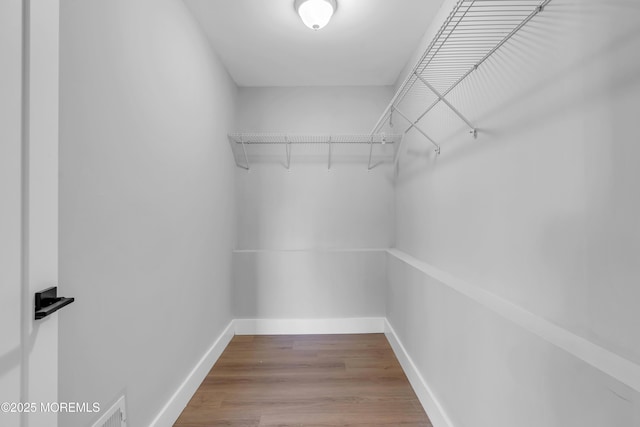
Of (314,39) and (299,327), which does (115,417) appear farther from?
(314,39)

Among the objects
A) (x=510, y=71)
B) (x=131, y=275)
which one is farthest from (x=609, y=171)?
(x=131, y=275)

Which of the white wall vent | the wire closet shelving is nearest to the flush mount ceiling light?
the wire closet shelving

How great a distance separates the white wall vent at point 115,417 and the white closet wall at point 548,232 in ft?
4.61

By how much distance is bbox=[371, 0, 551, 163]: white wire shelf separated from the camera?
102 centimetres

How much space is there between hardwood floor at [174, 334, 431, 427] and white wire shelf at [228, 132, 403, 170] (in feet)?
5.30

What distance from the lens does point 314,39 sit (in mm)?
2170

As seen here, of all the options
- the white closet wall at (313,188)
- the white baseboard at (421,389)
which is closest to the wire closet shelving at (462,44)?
the white closet wall at (313,188)

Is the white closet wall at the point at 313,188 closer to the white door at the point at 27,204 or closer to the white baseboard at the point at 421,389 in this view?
the white baseboard at the point at 421,389

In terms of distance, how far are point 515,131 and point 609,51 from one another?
1.19ft

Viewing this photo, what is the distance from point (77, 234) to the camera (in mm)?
1021

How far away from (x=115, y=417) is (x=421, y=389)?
5.03 feet

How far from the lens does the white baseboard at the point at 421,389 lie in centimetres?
157

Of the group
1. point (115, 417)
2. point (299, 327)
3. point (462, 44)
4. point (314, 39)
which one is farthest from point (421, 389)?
point (314, 39)

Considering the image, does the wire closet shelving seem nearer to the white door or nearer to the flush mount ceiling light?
the flush mount ceiling light
